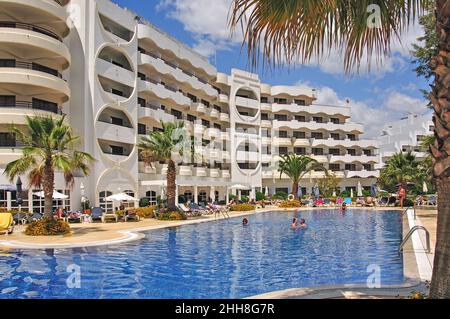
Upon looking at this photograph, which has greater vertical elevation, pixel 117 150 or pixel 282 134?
pixel 282 134

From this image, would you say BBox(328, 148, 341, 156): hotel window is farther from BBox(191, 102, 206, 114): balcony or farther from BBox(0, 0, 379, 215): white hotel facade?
BBox(191, 102, 206, 114): balcony

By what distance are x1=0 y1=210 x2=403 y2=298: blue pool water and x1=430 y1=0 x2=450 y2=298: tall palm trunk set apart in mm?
4843

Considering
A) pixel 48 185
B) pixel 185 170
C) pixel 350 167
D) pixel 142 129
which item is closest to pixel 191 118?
pixel 185 170

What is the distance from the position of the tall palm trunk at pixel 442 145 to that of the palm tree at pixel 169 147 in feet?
84.7

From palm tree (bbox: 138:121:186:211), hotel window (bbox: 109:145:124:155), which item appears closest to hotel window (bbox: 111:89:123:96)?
hotel window (bbox: 109:145:124:155)

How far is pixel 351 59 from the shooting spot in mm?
5832

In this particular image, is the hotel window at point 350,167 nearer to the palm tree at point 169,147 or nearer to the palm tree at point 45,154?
the palm tree at point 169,147

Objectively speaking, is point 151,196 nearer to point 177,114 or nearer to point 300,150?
point 177,114

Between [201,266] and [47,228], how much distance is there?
10400 millimetres

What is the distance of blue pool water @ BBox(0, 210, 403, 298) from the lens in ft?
33.6

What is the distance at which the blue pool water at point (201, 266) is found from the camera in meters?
10.2

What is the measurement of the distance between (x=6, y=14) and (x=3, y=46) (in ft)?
8.62

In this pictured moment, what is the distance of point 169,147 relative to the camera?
1181 inches

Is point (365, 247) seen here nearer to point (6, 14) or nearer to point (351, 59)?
point (351, 59)
